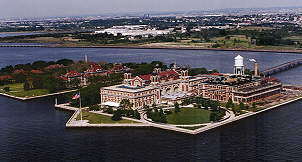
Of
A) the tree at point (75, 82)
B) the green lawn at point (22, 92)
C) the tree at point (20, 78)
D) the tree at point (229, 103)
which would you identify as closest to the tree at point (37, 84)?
the green lawn at point (22, 92)

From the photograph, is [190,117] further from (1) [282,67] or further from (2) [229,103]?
(1) [282,67]

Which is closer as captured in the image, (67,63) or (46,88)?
(46,88)

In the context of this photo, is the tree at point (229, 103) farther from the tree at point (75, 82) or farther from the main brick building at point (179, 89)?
the tree at point (75, 82)

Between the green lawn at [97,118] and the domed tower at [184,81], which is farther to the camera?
the domed tower at [184,81]

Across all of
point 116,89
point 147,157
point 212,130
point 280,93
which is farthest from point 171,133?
point 280,93

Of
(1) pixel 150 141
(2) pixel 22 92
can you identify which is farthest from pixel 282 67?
(1) pixel 150 141

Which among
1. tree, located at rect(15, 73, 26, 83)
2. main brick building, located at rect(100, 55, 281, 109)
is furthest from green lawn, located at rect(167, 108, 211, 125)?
tree, located at rect(15, 73, 26, 83)

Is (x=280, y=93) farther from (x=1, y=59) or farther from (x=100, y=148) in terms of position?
(x=1, y=59)

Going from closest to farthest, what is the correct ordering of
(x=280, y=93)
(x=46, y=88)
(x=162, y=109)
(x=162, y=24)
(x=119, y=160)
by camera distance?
(x=119, y=160), (x=162, y=109), (x=280, y=93), (x=46, y=88), (x=162, y=24)

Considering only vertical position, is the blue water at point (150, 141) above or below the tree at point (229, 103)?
below
